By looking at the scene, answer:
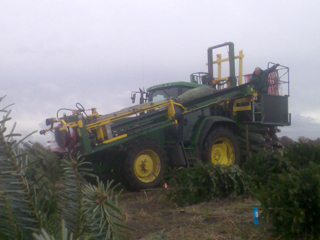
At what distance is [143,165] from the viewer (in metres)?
7.30

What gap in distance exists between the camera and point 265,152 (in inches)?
233

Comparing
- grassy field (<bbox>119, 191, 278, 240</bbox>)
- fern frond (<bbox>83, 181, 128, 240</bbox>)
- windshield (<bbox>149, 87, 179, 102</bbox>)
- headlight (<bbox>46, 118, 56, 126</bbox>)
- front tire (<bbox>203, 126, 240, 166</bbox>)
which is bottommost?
grassy field (<bbox>119, 191, 278, 240</bbox>)

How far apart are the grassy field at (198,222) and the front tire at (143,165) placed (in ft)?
4.54

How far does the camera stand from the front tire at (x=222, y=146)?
8562mm

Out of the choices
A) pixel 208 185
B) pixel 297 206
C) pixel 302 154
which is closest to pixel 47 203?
pixel 297 206

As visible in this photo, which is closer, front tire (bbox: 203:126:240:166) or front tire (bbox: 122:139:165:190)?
front tire (bbox: 122:139:165:190)

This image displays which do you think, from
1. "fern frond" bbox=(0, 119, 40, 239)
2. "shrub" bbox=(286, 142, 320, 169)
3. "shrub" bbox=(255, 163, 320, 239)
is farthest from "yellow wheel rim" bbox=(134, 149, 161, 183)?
"fern frond" bbox=(0, 119, 40, 239)

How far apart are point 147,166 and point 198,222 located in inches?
136

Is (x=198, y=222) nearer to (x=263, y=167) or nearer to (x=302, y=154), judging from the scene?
(x=263, y=167)

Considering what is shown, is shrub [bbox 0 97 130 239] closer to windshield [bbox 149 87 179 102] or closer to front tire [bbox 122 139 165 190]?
front tire [bbox 122 139 165 190]

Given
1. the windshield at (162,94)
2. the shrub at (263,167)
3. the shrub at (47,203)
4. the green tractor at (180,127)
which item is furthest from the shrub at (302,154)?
the shrub at (47,203)

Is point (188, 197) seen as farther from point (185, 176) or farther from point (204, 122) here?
point (204, 122)

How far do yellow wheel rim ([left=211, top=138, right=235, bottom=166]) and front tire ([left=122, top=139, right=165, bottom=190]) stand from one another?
1.91 metres

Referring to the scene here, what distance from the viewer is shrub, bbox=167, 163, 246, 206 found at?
5.40 metres
